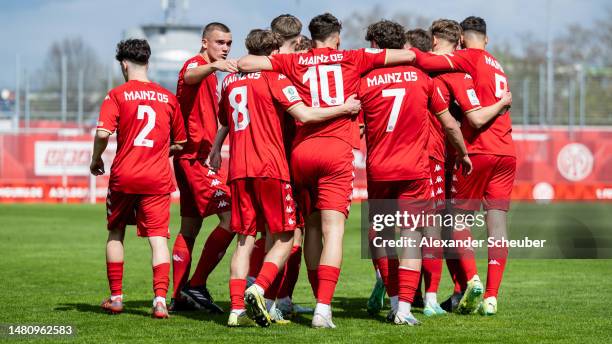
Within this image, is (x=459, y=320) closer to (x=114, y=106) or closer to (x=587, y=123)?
(x=114, y=106)

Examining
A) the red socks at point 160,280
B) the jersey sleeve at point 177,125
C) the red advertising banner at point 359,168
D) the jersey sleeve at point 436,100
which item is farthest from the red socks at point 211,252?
the red advertising banner at point 359,168

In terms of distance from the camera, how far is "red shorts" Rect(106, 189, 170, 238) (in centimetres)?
846

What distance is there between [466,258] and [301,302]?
166 cm

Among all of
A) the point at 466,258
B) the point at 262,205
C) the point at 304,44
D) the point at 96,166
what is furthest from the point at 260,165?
the point at 466,258

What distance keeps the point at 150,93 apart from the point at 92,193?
77.0ft

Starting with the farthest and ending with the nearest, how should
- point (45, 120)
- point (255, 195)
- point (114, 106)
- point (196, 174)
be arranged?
point (45, 120) < point (196, 174) < point (114, 106) < point (255, 195)

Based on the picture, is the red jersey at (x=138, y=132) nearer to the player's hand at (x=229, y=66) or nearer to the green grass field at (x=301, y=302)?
the player's hand at (x=229, y=66)

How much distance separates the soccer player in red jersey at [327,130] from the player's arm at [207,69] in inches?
5.2

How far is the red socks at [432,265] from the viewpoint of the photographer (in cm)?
873

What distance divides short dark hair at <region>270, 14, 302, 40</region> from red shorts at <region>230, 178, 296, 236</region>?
133 cm

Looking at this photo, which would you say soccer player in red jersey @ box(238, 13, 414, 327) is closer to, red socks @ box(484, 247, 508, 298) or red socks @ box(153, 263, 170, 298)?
red socks @ box(153, 263, 170, 298)

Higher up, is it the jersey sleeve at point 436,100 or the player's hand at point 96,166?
the jersey sleeve at point 436,100

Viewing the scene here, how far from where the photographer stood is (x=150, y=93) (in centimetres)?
841

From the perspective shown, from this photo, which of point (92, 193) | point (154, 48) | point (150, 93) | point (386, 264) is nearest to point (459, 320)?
point (386, 264)
